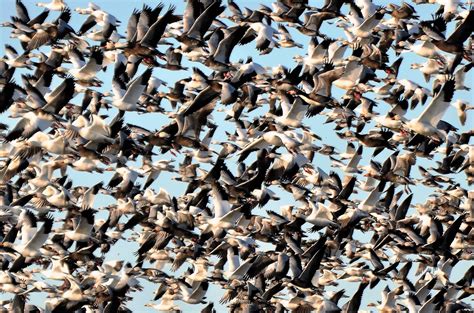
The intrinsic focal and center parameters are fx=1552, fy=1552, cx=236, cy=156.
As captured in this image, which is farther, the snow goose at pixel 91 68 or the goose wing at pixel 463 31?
the snow goose at pixel 91 68

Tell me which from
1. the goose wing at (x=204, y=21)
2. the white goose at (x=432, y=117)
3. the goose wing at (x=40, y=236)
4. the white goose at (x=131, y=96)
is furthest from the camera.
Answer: the goose wing at (x=40, y=236)

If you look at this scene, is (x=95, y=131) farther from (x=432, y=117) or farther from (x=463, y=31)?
(x=463, y=31)

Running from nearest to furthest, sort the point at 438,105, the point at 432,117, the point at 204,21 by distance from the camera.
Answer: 1. the point at 438,105
2. the point at 432,117
3. the point at 204,21

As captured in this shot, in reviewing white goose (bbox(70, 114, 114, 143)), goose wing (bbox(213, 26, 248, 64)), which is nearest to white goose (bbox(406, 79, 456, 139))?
goose wing (bbox(213, 26, 248, 64))

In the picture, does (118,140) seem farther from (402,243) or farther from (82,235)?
(402,243)

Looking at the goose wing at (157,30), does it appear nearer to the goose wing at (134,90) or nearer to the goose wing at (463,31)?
the goose wing at (134,90)

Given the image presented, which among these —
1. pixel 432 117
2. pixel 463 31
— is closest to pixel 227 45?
pixel 432 117

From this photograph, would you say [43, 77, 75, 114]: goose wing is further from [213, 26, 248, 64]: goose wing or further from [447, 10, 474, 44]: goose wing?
[447, 10, 474, 44]: goose wing

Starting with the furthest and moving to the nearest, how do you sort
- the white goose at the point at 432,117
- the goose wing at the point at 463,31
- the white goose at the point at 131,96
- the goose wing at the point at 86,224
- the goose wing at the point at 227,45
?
the goose wing at the point at 86,224, the white goose at the point at 131,96, the goose wing at the point at 227,45, the goose wing at the point at 463,31, the white goose at the point at 432,117

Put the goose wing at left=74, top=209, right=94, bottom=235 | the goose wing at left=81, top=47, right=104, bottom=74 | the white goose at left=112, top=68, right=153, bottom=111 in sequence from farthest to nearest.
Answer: the goose wing at left=74, top=209, right=94, bottom=235 < the goose wing at left=81, top=47, right=104, bottom=74 < the white goose at left=112, top=68, right=153, bottom=111

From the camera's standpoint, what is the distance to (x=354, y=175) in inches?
1393

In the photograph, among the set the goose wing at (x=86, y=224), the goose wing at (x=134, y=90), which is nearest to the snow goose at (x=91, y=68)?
the goose wing at (x=134, y=90)

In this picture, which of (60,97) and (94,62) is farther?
(94,62)

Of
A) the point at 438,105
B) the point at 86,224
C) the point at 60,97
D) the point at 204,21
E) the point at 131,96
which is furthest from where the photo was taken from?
the point at 86,224
